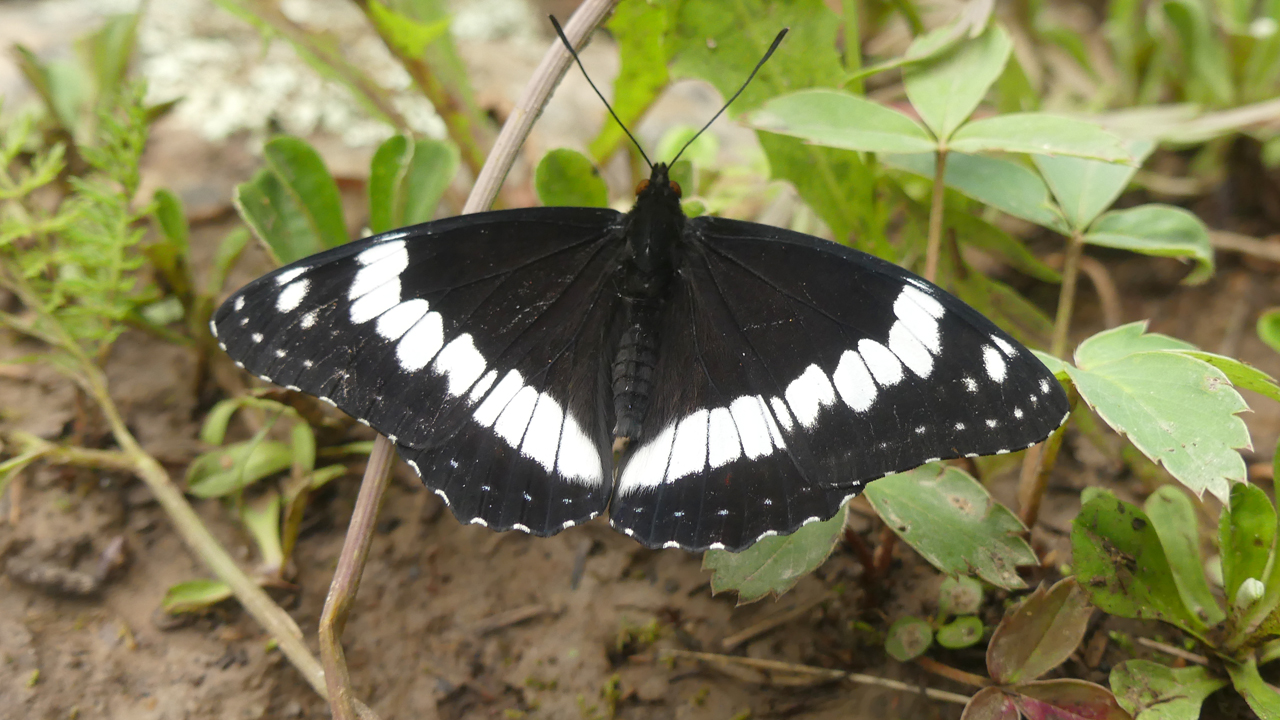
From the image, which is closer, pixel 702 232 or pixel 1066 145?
pixel 1066 145

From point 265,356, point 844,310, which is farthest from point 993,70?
point 265,356

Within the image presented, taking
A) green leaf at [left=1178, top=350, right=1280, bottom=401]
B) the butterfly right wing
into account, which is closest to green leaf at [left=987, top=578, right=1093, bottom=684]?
green leaf at [left=1178, top=350, right=1280, bottom=401]

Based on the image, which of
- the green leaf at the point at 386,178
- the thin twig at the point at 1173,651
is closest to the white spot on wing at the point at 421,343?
the green leaf at the point at 386,178

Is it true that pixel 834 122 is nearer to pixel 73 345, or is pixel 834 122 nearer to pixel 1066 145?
pixel 1066 145

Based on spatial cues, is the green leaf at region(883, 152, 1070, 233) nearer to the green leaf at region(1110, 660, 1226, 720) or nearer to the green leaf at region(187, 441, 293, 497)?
the green leaf at region(1110, 660, 1226, 720)

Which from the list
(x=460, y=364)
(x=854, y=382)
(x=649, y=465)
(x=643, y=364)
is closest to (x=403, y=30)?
(x=460, y=364)

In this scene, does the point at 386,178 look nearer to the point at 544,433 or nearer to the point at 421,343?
the point at 421,343
